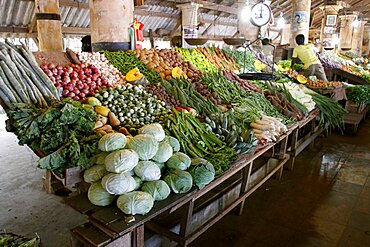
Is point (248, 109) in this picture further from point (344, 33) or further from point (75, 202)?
point (344, 33)

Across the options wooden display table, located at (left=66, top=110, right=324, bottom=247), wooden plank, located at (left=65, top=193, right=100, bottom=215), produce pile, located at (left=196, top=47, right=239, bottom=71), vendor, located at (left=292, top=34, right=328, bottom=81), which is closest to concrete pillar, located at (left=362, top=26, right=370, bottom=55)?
vendor, located at (left=292, top=34, right=328, bottom=81)

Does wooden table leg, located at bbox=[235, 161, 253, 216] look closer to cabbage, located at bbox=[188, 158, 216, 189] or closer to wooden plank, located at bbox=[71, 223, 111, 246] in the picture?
cabbage, located at bbox=[188, 158, 216, 189]

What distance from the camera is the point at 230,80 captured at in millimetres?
4559

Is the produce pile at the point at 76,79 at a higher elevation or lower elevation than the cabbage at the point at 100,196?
higher

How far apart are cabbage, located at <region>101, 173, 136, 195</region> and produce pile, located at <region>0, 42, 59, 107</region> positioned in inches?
43.7

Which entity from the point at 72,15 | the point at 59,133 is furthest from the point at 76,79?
the point at 72,15

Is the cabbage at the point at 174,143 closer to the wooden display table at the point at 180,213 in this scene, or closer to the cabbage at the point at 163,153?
the cabbage at the point at 163,153

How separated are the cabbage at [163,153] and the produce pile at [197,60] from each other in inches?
100

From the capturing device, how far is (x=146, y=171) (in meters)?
2.00

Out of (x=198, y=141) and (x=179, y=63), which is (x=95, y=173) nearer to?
(x=198, y=141)

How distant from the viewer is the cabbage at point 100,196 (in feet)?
6.22


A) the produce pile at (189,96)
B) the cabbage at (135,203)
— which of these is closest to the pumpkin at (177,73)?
the produce pile at (189,96)

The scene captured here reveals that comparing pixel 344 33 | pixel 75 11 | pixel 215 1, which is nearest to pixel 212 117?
pixel 75 11

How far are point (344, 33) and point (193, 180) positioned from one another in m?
16.7
